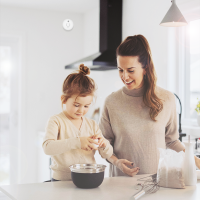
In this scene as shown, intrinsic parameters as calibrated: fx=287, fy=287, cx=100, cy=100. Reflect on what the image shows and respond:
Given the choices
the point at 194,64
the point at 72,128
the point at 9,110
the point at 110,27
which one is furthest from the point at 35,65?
the point at 72,128

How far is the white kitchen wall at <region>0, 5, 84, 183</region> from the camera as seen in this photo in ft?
11.8

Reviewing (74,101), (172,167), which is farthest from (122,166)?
(74,101)

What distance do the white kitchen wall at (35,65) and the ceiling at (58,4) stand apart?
0.11 metres

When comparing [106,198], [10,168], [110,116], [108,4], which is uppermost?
[108,4]

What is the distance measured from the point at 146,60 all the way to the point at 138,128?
1.15ft

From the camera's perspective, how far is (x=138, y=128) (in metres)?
1.47

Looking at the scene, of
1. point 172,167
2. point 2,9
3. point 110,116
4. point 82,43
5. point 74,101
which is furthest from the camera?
point 82,43

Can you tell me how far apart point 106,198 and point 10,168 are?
118 inches

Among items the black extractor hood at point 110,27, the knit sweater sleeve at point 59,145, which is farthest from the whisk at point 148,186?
the black extractor hood at point 110,27

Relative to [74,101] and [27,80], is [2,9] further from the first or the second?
[74,101]

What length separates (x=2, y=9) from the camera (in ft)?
11.5

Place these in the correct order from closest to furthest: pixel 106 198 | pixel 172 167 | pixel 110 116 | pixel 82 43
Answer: pixel 106 198, pixel 172 167, pixel 110 116, pixel 82 43

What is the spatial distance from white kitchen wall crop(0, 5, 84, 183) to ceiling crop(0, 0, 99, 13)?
11cm

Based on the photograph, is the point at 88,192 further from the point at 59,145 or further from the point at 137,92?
the point at 137,92
